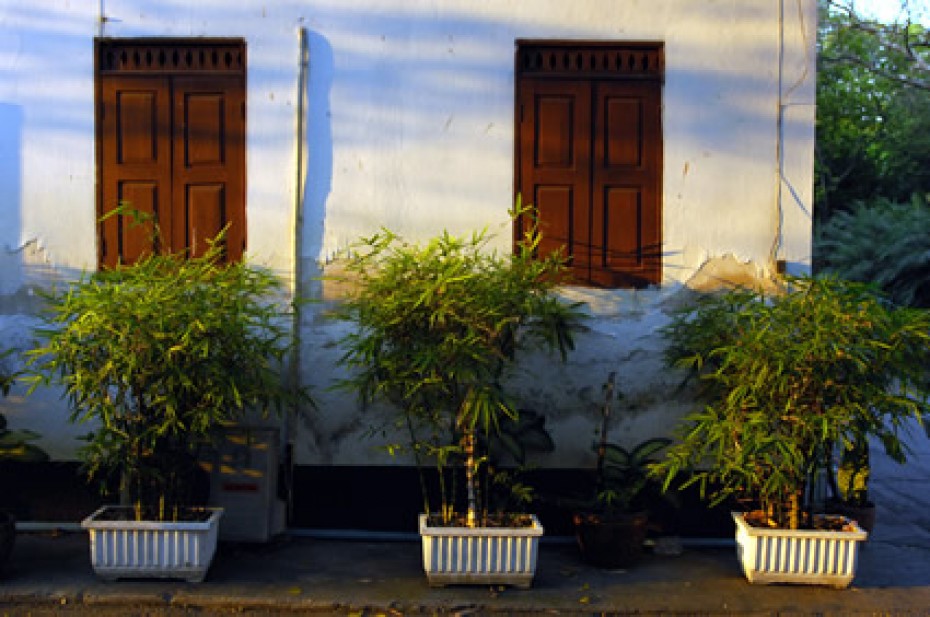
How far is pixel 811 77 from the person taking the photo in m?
6.13

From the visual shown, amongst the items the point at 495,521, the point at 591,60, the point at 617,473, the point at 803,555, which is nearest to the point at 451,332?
the point at 495,521

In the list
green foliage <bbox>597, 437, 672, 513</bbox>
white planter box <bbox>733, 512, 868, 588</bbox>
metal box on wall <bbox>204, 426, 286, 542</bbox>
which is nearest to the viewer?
white planter box <bbox>733, 512, 868, 588</bbox>

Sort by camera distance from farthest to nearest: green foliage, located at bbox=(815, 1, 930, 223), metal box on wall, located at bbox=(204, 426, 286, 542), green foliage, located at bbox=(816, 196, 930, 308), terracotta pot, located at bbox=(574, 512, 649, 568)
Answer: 1. green foliage, located at bbox=(815, 1, 930, 223)
2. green foliage, located at bbox=(816, 196, 930, 308)
3. metal box on wall, located at bbox=(204, 426, 286, 542)
4. terracotta pot, located at bbox=(574, 512, 649, 568)

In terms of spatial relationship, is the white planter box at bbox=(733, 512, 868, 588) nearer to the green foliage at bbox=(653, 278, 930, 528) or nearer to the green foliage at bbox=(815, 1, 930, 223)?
the green foliage at bbox=(653, 278, 930, 528)

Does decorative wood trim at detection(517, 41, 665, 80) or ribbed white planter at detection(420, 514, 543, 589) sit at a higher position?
decorative wood trim at detection(517, 41, 665, 80)

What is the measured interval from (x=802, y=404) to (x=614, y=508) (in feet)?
4.33

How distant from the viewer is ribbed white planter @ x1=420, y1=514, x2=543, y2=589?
17.2ft

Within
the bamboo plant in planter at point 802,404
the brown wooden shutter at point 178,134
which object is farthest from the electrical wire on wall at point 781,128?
the brown wooden shutter at point 178,134

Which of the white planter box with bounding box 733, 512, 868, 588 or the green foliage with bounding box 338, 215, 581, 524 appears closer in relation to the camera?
the green foliage with bounding box 338, 215, 581, 524

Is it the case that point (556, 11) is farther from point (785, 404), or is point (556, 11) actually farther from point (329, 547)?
point (329, 547)

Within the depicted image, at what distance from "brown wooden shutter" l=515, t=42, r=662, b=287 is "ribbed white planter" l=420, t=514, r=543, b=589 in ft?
6.06

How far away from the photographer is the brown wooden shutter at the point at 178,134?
20.4ft

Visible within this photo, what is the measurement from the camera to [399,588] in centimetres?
535

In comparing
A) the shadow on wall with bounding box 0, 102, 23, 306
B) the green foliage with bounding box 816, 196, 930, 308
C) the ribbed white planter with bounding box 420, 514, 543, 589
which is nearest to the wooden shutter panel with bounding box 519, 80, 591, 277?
the ribbed white planter with bounding box 420, 514, 543, 589
